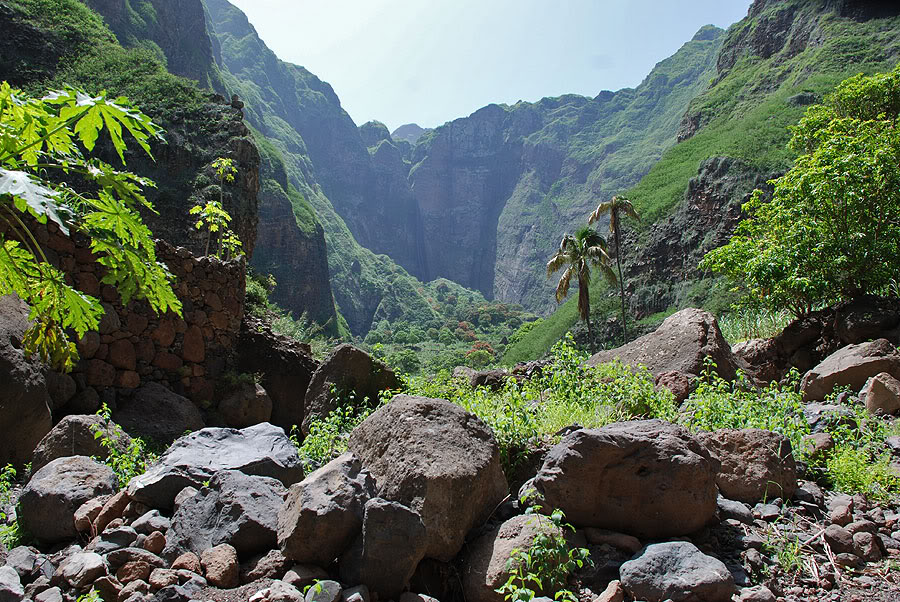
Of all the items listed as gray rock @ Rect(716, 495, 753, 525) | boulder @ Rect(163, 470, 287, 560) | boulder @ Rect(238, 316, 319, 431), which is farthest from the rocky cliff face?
gray rock @ Rect(716, 495, 753, 525)

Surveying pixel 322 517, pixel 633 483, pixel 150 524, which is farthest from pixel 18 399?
pixel 633 483

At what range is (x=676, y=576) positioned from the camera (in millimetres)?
2582

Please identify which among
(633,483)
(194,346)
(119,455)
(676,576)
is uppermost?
(194,346)

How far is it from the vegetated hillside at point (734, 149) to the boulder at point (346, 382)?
A: 2746 cm

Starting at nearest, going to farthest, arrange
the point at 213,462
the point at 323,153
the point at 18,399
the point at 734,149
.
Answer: the point at 213,462
the point at 18,399
the point at 734,149
the point at 323,153

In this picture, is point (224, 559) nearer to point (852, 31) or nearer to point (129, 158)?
point (129, 158)

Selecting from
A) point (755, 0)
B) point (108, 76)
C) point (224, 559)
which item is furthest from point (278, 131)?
point (224, 559)

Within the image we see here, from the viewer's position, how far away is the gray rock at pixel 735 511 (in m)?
3.26

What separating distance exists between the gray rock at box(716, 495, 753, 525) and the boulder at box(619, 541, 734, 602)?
0.71m

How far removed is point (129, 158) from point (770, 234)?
818 inches

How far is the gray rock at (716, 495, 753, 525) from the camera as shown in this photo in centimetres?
326

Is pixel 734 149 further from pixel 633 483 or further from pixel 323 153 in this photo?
pixel 323 153

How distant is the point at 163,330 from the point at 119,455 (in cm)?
362

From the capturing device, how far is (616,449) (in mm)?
3156
